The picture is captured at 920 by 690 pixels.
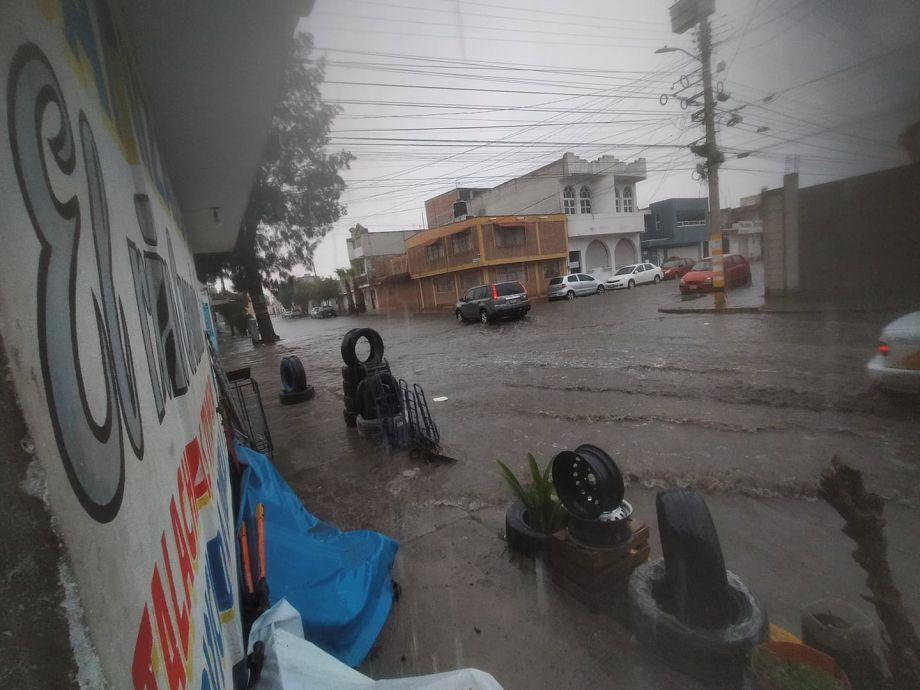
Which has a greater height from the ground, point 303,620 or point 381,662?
point 303,620

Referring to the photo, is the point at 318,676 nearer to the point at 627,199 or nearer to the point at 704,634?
the point at 704,634

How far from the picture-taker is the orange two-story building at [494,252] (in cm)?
2562

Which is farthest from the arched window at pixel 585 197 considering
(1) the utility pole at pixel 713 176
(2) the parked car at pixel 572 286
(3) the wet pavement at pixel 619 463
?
(3) the wet pavement at pixel 619 463

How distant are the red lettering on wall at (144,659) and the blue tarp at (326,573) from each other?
1800 millimetres

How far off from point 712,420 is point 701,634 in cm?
364

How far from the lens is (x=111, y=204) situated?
123 cm

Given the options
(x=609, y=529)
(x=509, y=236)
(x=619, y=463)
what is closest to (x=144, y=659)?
(x=609, y=529)

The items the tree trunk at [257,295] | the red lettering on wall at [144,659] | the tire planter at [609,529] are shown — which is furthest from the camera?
the tree trunk at [257,295]

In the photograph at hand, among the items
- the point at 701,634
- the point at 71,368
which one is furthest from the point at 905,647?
the point at 71,368

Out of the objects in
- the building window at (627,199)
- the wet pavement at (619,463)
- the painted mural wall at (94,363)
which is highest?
the building window at (627,199)

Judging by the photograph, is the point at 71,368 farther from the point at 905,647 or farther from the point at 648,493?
the point at 648,493

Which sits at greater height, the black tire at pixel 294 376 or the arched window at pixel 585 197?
the arched window at pixel 585 197

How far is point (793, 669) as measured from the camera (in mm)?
1606

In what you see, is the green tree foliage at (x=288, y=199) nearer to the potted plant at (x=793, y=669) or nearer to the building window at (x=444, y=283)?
the potted plant at (x=793, y=669)
